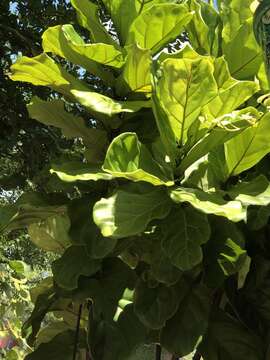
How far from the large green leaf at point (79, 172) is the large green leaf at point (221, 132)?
123 millimetres

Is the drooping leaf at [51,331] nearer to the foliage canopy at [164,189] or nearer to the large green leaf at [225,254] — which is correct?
the foliage canopy at [164,189]

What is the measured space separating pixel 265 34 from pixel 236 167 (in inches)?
8.0

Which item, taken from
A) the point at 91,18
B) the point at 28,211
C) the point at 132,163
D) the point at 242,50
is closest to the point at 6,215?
the point at 28,211

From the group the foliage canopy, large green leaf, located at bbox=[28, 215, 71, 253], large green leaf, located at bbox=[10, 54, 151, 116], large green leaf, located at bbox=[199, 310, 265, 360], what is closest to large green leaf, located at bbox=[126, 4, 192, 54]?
the foliage canopy

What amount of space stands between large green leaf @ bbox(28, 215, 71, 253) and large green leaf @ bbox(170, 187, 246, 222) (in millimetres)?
310

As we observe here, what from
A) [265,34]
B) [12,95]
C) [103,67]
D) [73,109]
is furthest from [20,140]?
[265,34]

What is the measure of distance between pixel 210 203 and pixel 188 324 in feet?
0.71

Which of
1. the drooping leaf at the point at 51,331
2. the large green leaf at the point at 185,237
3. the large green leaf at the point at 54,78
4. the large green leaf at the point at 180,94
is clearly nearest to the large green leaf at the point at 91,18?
the large green leaf at the point at 54,78

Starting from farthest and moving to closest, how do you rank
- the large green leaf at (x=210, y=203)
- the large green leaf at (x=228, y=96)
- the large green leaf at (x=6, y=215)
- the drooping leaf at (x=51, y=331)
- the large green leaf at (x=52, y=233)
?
the drooping leaf at (x=51, y=331) → the large green leaf at (x=52, y=233) → the large green leaf at (x=6, y=215) → the large green leaf at (x=228, y=96) → the large green leaf at (x=210, y=203)

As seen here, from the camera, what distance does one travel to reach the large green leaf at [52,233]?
0.95m

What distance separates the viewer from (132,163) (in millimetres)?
715

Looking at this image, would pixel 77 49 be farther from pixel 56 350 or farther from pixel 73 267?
pixel 56 350

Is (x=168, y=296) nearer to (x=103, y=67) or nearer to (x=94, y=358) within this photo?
(x=94, y=358)

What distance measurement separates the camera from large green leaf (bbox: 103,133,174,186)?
67cm
